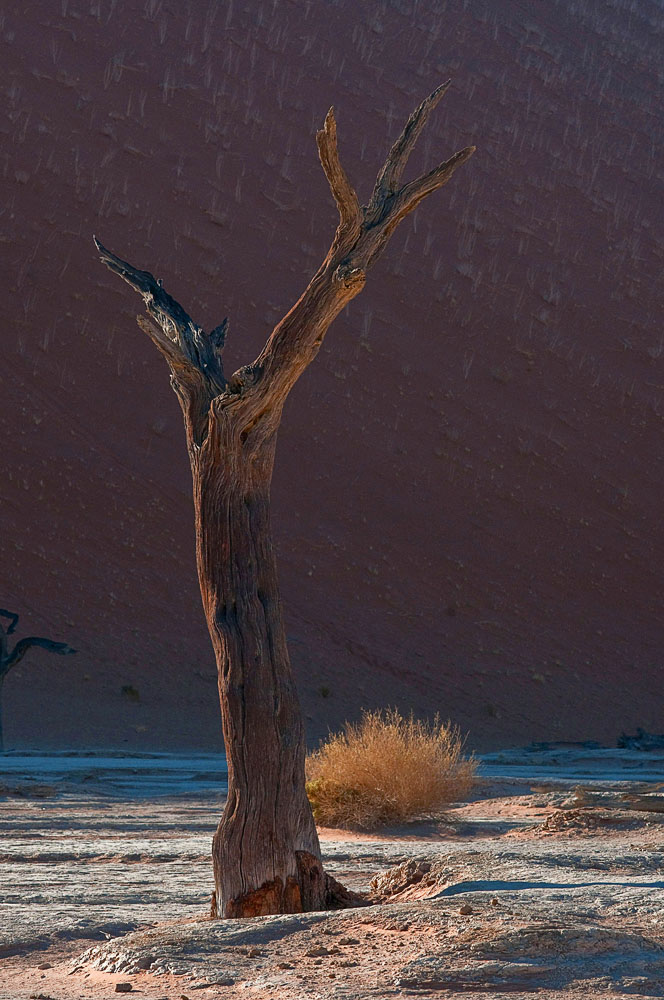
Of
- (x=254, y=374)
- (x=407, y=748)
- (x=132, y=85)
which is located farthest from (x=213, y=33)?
(x=254, y=374)

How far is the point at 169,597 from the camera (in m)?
24.5

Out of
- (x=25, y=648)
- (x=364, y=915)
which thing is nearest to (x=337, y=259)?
(x=364, y=915)

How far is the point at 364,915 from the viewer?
511 centimetres

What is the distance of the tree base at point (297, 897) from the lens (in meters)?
5.87

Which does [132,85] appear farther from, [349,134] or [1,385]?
[1,385]

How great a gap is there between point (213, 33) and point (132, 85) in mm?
3376

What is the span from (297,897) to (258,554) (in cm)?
168

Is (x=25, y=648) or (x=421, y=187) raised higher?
(x=25, y=648)

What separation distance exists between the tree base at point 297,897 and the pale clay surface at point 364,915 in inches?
13.6

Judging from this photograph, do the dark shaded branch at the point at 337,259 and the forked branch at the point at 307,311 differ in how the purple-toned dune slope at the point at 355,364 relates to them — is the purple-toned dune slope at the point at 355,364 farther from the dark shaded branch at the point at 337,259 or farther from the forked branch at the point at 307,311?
the dark shaded branch at the point at 337,259

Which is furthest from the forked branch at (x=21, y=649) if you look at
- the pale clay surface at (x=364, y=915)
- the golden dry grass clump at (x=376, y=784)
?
the golden dry grass clump at (x=376, y=784)

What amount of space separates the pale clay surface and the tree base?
345 millimetres

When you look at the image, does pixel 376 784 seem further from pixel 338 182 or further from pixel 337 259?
pixel 338 182

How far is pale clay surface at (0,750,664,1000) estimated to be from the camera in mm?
4324
